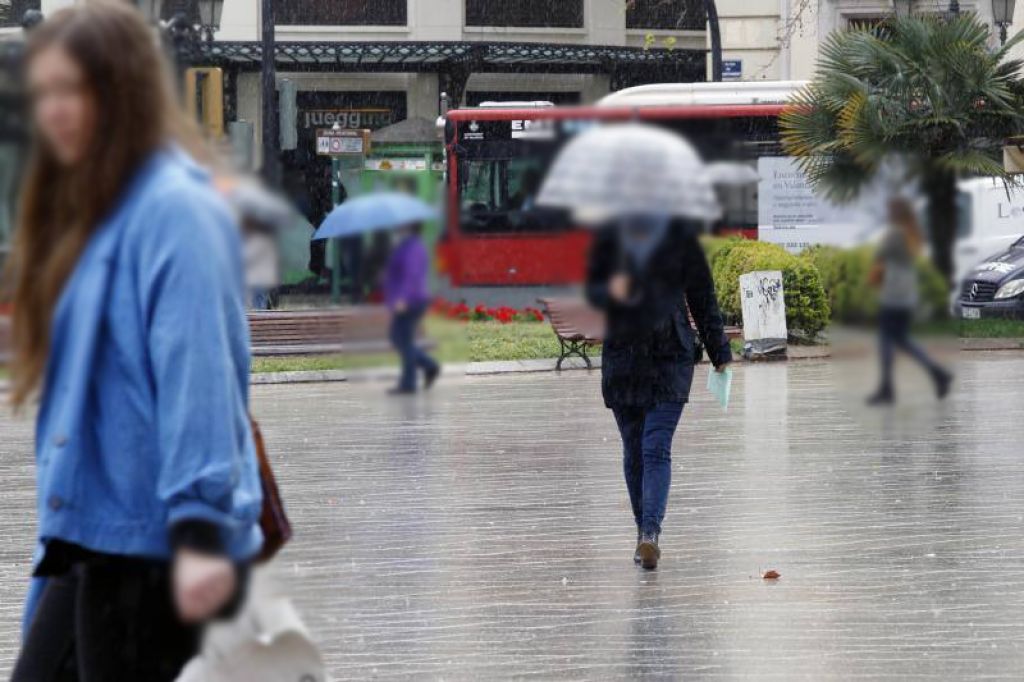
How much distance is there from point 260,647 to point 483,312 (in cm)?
63

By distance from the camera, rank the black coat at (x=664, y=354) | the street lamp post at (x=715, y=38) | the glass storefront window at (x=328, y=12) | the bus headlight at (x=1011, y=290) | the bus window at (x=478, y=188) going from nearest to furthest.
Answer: the bus window at (x=478, y=188), the street lamp post at (x=715, y=38), the bus headlight at (x=1011, y=290), the black coat at (x=664, y=354), the glass storefront window at (x=328, y=12)

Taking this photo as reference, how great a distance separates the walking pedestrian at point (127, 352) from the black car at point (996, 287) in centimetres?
100

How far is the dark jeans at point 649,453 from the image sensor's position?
7.22 meters

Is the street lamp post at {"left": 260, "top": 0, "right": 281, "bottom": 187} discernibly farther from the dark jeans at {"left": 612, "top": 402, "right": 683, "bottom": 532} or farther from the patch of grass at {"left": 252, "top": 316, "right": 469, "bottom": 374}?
the dark jeans at {"left": 612, "top": 402, "right": 683, "bottom": 532}

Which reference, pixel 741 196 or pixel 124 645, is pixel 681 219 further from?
pixel 124 645

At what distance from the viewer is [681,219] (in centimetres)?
223

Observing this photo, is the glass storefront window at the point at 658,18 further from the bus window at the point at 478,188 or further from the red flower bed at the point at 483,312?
the bus window at the point at 478,188

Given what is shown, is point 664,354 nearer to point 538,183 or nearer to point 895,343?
point 538,183

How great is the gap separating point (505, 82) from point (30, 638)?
4.86 feet

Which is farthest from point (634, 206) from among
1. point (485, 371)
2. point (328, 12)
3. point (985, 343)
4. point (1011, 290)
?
point (328, 12)

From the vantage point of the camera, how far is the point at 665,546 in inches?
316

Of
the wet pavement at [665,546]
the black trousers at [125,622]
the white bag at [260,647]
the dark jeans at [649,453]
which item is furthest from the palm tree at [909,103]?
the dark jeans at [649,453]

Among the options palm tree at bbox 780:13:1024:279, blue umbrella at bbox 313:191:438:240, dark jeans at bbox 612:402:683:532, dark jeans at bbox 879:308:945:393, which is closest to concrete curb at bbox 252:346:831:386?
dark jeans at bbox 612:402:683:532

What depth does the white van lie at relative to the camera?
202cm
